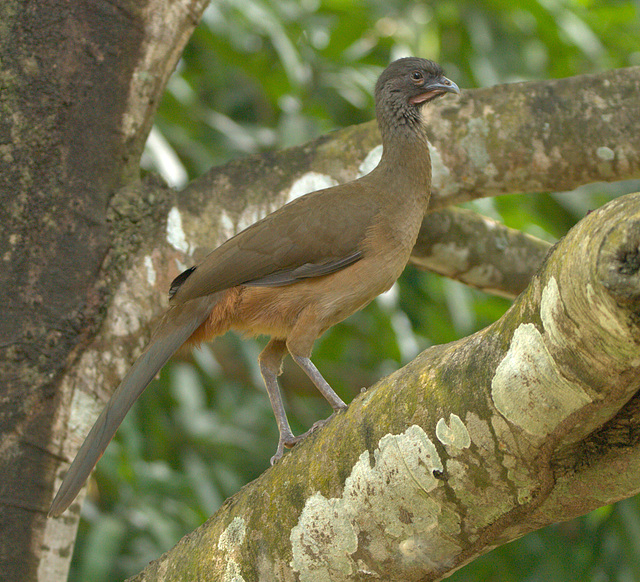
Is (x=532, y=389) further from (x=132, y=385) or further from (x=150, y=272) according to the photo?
(x=150, y=272)

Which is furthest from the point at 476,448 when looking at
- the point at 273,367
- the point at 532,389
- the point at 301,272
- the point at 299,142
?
the point at 299,142

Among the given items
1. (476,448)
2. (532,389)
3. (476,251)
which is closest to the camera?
(532,389)

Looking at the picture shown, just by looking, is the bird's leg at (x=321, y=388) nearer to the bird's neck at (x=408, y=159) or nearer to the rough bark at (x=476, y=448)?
the rough bark at (x=476, y=448)

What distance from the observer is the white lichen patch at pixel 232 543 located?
2.14 metres

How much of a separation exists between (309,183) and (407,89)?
67cm

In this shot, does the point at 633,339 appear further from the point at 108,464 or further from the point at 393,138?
the point at 108,464

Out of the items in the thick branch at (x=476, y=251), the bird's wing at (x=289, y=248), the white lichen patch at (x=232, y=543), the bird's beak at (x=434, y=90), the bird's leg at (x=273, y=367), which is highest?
the bird's beak at (x=434, y=90)

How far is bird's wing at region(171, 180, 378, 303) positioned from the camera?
9.70 feet

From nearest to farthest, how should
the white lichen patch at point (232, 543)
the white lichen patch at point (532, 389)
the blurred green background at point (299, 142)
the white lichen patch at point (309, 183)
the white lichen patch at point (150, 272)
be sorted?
the white lichen patch at point (532, 389)
the white lichen patch at point (232, 543)
the white lichen patch at point (150, 272)
the white lichen patch at point (309, 183)
the blurred green background at point (299, 142)

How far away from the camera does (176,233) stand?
3.23m

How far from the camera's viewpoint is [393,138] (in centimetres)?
340

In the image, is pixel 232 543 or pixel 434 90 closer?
pixel 232 543

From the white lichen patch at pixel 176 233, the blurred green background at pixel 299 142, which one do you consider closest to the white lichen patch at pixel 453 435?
the white lichen patch at pixel 176 233

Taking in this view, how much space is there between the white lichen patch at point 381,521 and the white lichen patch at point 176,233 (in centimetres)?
150
